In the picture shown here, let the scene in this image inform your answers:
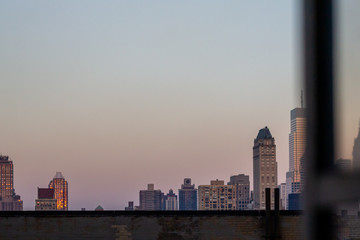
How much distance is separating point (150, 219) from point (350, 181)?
47.3 feet

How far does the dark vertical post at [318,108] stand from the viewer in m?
1.08

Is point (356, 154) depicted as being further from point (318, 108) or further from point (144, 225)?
point (144, 225)

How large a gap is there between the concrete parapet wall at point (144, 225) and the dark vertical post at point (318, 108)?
14.2 meters

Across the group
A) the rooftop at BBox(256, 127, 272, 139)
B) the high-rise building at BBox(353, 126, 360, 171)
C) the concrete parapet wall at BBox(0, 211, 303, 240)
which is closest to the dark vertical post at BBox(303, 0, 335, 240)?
the high-rise building at BBox(353, 126, 360, 171)

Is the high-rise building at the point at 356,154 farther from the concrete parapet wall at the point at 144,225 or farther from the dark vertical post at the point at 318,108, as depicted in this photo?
the concrete parapet wall at the point at 144,225

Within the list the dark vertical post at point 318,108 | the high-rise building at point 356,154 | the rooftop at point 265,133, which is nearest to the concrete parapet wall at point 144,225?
the dark vertical post at point 318,108

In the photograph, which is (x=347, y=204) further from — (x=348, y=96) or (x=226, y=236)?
(x=226, y=236)

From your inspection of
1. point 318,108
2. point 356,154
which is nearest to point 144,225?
point 318,108

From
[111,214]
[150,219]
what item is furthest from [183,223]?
[111,214]

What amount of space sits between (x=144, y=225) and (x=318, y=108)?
1432 centimetres

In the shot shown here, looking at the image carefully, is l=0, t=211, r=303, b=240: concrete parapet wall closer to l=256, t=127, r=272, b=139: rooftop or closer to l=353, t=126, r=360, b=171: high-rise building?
l=353, t=126, r=360, b=171: high-rise building

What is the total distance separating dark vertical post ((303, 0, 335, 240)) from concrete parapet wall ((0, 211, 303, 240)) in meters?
14.2

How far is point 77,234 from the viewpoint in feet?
49.7

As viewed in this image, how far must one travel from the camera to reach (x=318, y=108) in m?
1.11
